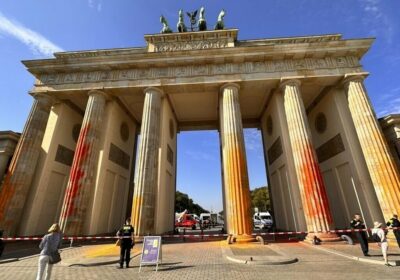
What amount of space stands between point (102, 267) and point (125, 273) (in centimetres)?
126

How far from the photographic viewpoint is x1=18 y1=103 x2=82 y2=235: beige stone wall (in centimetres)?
1336

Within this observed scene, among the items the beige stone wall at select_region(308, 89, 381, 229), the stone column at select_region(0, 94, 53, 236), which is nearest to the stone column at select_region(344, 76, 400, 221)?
the beige stone wall at select_region(308, 89, 381, 229)

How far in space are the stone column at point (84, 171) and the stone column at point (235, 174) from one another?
8587 millimetres

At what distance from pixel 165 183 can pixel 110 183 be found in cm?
429

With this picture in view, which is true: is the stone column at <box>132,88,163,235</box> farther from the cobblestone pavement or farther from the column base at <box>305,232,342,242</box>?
the column base at <box>305,232,342,242</box>

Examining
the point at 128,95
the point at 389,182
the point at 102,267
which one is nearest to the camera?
the point at 102,267

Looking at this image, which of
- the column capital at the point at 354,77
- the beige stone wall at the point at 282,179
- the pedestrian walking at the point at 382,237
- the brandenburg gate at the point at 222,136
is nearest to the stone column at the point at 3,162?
the brandenburg gate at the point at 222,136

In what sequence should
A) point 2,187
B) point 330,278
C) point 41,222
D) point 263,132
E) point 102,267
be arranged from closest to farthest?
1. point 330,278
2. point 102,267
3. point 2,187
4. point 41,222
5. point 263,132

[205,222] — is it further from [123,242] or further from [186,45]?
[123,242]

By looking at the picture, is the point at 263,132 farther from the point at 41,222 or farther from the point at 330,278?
the point at 41,222

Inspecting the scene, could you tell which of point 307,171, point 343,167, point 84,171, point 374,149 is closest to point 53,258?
point 84,171

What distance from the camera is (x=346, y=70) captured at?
14.3 m

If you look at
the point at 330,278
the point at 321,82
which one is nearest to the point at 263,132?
the point at 321,82

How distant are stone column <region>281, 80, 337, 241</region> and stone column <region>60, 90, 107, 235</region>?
12767mm
